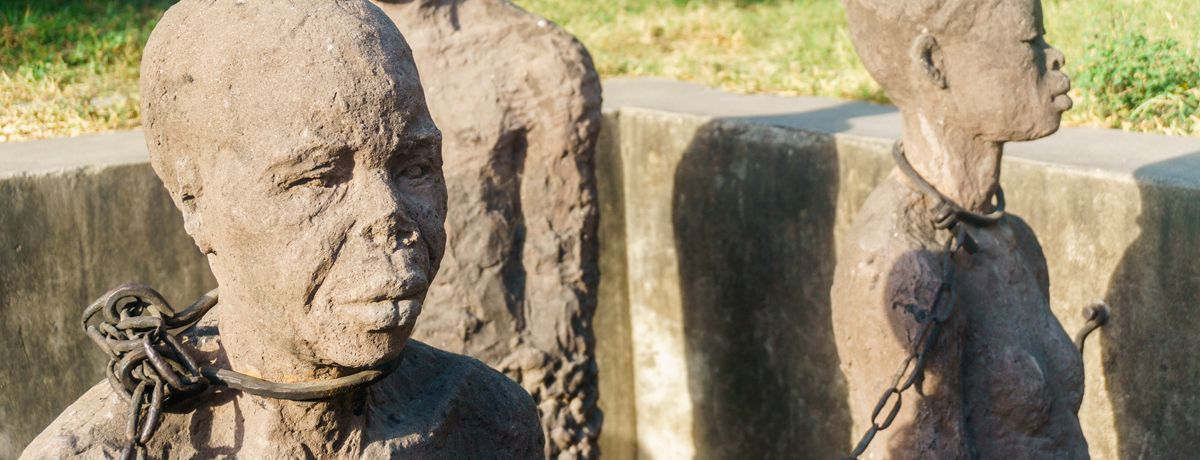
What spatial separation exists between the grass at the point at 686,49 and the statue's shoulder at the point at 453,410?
326 centimetres

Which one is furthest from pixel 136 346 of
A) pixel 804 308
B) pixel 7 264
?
pixel 804 308

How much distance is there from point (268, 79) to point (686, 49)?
5.89 metres

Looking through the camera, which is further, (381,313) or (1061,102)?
(1061,102)

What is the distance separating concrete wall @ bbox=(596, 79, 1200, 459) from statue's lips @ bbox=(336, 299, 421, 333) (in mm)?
2784

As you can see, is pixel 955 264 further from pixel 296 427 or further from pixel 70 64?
pixel 70 64

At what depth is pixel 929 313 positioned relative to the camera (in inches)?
127

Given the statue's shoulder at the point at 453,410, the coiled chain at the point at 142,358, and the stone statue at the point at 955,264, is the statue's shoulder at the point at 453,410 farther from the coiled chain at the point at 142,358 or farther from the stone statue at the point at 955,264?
the stone statue at the point at 955,264

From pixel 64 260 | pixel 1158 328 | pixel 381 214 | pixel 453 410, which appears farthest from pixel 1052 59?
pixel 64 260

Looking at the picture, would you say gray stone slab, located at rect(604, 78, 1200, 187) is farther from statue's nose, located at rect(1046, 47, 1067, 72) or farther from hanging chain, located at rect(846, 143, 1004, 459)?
hanging chain, located at rect(846, 143, 1004, 459)

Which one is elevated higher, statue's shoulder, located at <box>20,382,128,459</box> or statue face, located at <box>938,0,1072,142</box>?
statue face, located at <box>938,0,1072,142</box>

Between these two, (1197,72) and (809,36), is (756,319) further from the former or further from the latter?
(809,36)

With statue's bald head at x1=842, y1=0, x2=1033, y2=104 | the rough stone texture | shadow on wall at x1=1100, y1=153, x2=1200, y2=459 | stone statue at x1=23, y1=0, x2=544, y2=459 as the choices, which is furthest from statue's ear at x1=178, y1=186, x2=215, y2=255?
shadow on wall at x1=1100, y1=153, x2=1200, y2=459

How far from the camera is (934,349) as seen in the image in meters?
3.24

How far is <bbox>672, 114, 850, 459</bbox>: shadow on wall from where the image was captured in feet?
17.3
